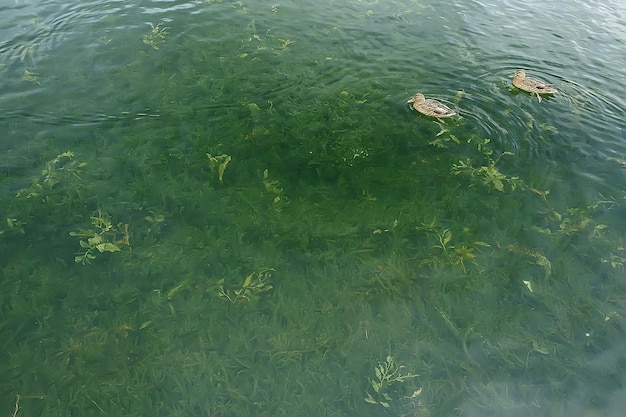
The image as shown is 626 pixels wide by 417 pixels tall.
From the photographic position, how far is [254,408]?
175 inches

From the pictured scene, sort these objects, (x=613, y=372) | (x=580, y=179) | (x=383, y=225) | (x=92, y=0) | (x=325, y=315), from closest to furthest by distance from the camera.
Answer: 1. (x=613, y=372)
2. (x=325, y=315)
3. (x=383, y=225)
4. (x=580, y=179)
5. (x=92, y=0)

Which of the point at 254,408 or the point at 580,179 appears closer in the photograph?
the point at 254,408

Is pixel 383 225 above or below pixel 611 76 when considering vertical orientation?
below

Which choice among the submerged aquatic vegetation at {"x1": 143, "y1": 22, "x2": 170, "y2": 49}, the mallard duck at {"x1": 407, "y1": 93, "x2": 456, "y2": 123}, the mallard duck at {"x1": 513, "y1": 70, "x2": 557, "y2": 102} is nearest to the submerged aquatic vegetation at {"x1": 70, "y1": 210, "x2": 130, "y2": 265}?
the submerged aquatic vegetation at {"x1": 143, "y1": 22, "x2": 170, "y2": 49}

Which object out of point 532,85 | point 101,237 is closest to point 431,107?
point 532,85

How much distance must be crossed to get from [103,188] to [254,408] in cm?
368

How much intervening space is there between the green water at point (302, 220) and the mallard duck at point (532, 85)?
0.62ft

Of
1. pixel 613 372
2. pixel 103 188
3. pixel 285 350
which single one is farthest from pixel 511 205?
pixel 103 188

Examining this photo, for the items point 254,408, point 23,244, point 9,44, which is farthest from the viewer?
point 9,44

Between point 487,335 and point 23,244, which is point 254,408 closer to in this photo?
point 487,335

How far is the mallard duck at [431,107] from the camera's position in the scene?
762cm

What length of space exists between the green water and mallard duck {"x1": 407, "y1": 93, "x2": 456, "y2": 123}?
0.16m

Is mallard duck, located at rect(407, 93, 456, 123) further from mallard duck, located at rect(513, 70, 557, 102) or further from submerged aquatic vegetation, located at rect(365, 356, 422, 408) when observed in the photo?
submerged aquatic vegetation, located at rect(365, 356, 422, 408)

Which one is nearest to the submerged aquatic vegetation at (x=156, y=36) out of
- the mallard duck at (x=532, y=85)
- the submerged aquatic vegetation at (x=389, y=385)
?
the mallard duck at (x=532, y=85)
